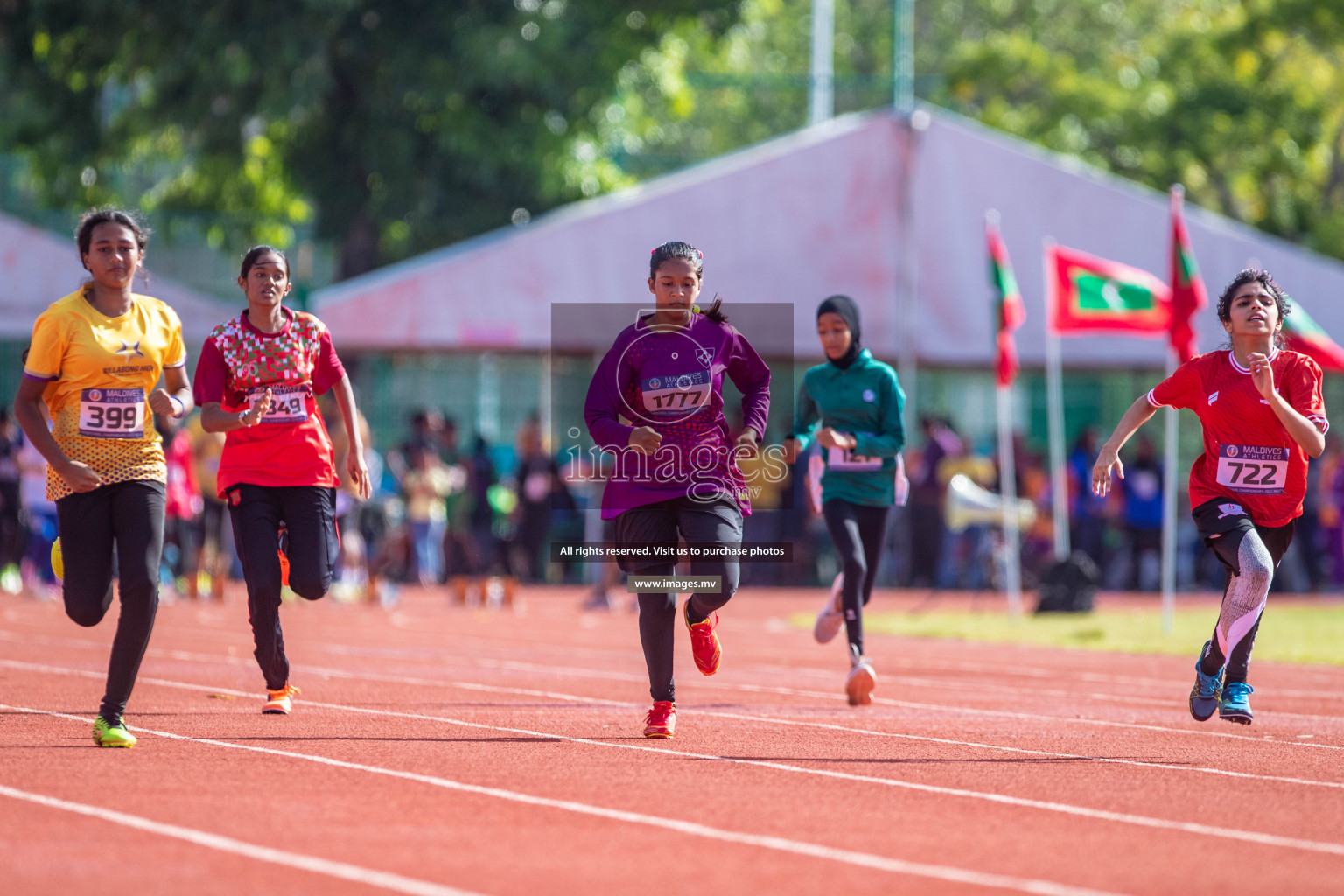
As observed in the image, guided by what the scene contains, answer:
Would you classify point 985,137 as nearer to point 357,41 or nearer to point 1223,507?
point 357,41

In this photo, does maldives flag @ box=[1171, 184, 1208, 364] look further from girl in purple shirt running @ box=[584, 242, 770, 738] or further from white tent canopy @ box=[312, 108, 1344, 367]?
girl in purple shirt running @ box=[584, 242, 770, 738]

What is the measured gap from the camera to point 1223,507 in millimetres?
8641

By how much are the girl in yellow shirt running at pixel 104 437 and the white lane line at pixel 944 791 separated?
704mm

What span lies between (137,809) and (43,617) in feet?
35.6

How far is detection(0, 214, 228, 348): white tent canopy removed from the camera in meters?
24.4

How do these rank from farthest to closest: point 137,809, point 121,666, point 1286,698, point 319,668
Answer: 1. point 319,668
2. point 1286,698
3. point 121,666
4. point 137,809

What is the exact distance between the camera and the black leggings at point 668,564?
8289 millimetres

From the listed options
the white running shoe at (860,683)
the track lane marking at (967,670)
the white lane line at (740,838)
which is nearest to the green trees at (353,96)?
the track lane marking at (967,670)

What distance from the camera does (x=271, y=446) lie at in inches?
346

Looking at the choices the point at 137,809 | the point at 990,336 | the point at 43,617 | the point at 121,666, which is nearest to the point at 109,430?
the point at 121,666

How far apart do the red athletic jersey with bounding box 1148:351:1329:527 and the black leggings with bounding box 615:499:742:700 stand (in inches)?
80.7

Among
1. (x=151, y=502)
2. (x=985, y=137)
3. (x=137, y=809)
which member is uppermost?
(x=985, y=137)

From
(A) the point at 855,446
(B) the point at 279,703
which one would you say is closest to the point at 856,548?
(A) the point at 855,446

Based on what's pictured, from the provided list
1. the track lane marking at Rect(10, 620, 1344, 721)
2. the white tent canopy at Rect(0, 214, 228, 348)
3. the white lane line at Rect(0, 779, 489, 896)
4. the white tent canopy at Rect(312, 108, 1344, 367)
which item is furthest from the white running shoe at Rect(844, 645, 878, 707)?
the white tent canopy at Rect(0, 214, 228, 348)
